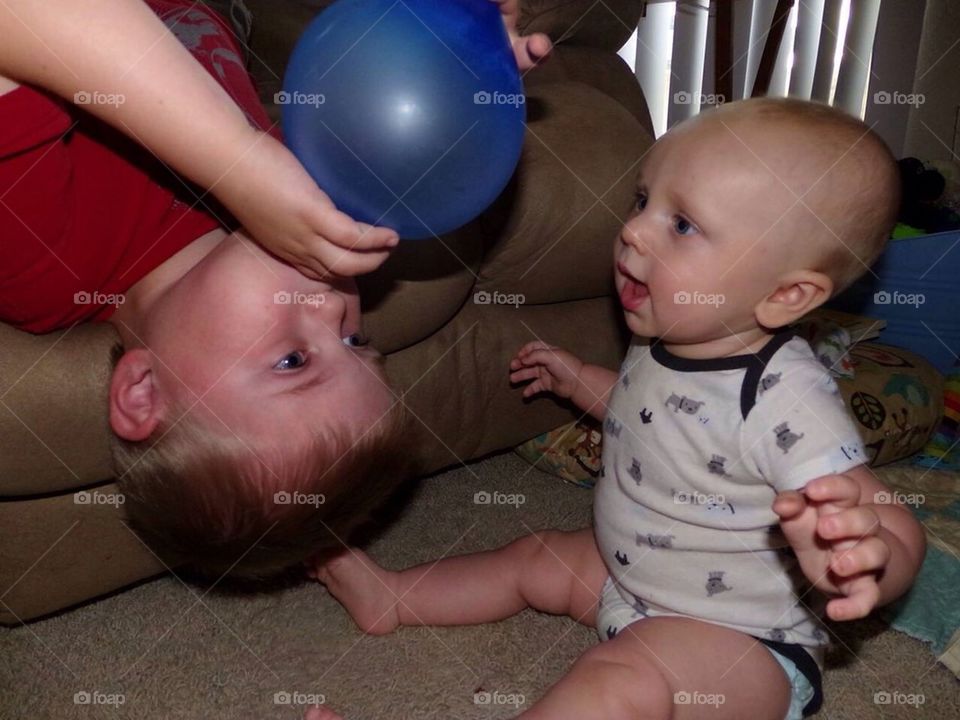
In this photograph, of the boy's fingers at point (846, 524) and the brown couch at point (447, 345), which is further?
the brown couch at point (447, 345)

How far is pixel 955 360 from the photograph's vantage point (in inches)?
67.0

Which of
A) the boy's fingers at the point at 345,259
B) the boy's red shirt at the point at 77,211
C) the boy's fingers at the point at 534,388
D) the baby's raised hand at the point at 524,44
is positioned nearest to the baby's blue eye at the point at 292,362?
the boy's fingers at the point at 345,259

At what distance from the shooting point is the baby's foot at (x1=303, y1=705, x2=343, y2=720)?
2.98 feet

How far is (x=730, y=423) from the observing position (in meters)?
0.91
